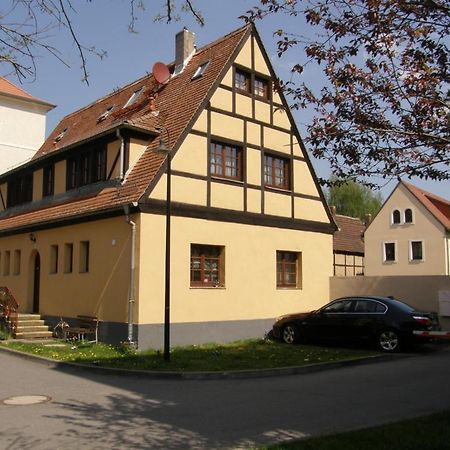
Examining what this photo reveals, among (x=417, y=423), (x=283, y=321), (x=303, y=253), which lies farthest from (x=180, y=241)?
(x=417, y=423)

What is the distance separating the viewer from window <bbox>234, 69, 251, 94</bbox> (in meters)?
19.0

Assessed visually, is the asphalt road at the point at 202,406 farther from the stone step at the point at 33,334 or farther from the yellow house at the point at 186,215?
Answer: the stone step at the point at 33,334

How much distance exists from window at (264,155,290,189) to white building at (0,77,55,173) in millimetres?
20975

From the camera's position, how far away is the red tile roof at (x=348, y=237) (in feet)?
122

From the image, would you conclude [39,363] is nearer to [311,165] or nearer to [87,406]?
[87,406]

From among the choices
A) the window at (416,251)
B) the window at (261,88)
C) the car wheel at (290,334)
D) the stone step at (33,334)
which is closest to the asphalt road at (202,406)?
the car wheel at (290,334)

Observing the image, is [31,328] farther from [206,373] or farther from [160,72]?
[160,72]

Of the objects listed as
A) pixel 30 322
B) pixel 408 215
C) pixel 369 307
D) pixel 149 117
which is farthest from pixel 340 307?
pixel 408 215

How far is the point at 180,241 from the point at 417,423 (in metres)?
10.2

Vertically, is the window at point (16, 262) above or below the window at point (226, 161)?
below

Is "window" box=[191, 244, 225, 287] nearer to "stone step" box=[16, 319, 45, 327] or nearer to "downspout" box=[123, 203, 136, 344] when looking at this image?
"downspout" box=[123, 203, 136, 344]

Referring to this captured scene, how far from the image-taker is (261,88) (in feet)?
65.8

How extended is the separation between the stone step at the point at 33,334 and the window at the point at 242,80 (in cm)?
1025

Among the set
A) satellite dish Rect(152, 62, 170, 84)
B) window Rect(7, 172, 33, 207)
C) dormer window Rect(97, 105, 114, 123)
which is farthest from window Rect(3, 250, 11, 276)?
satellite dish Rect(152, 62, 170, 84)
